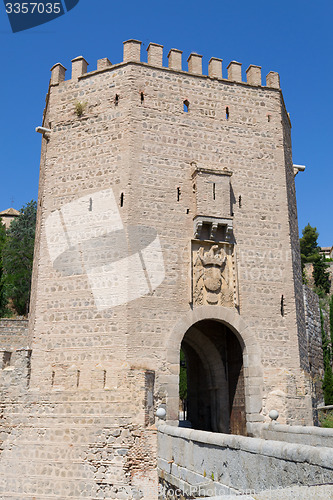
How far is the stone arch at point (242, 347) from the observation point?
11539 millimetres

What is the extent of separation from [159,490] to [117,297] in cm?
432

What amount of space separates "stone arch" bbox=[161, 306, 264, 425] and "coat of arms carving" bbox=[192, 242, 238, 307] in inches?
9.6

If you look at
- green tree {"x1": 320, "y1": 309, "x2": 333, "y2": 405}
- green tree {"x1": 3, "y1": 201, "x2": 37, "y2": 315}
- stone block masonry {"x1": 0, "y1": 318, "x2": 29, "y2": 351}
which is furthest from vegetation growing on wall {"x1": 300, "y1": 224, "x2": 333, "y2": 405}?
green tree {"x1": 3, "y1": 201, "x2": 37, "y2": 315}

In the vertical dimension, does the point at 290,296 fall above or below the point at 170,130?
below

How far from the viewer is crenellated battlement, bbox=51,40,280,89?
13445 millimetres

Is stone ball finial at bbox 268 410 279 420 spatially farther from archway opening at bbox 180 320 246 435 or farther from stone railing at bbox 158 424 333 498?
stone railing at bbox 158 424 333 498

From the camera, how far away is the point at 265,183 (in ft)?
45.3

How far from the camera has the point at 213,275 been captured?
1256 cm

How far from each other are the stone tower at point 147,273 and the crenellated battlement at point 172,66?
0.04 m

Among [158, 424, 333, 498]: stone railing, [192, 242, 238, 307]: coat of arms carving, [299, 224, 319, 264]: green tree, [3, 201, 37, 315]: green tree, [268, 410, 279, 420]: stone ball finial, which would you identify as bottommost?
[158, 424, 333, 498]: stone railing

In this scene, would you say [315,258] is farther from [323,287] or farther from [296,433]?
[296,433]

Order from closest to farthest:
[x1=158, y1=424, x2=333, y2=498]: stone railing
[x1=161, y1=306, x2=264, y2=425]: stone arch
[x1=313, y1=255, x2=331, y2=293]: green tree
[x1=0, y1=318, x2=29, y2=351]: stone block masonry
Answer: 1. [x1=158, y1=424, x2=333, y2=498]: stone railing
2. [x1=161, y1=306, x2=264, y2=425]: stone arch
3. [x1=0, y1=318, x2=29, y2=351]: stone block masonry
4. [x1=313, y1=255, x2=331, y2=293]: green tree

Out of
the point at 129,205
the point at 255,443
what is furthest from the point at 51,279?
the point at 255,443

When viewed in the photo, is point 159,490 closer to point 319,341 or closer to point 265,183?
point 265,183
